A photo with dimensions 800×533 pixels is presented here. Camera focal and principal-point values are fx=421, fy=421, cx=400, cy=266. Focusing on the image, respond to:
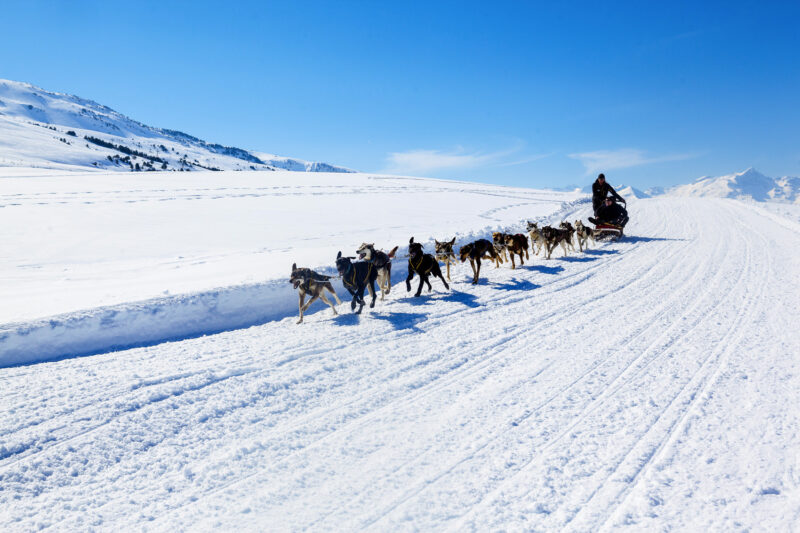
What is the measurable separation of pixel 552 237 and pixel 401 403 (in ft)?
29.9

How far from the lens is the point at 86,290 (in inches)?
291

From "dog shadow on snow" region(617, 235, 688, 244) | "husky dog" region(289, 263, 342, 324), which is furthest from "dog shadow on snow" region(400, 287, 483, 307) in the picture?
"dog shadow on snow" region(617, 235, 688, 244)

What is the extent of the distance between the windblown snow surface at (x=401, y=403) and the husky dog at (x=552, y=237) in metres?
2.58

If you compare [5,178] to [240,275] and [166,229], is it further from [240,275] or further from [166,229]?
[240,275]

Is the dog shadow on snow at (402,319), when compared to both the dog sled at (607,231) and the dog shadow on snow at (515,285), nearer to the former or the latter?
the dog shadow on snow at (515,285)

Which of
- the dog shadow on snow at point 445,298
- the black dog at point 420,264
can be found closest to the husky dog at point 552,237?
the dog shadow on snow at point 445,298

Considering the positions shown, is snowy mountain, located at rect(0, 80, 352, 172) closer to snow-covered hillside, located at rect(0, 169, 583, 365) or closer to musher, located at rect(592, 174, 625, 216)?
snow-covered hillside, located at rect(0, 169, 583, 365)

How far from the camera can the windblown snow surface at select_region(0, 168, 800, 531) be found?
2.86 m

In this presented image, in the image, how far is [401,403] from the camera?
4.24m

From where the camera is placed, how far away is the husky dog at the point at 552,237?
38.9ft

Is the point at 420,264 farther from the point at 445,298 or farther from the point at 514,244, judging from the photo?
the point at 514,244

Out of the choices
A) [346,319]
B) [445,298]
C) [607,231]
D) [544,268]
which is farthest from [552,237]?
[346,319]

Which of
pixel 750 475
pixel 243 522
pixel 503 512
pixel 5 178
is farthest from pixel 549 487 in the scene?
pixel 5 178

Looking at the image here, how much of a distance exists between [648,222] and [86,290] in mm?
21409
